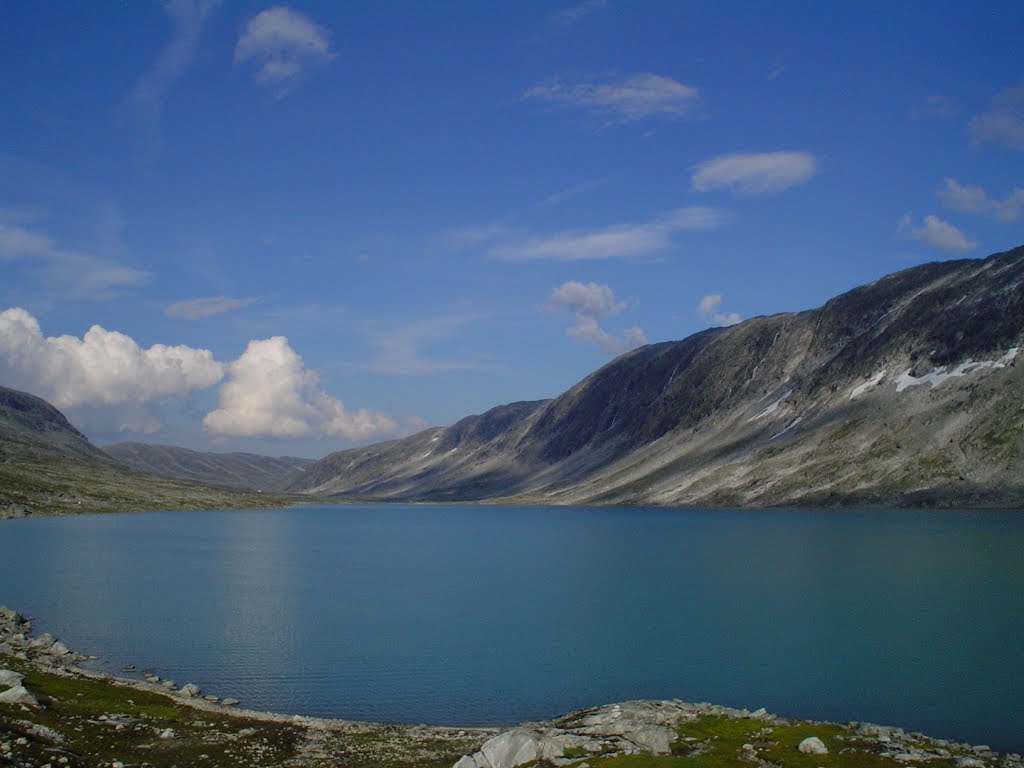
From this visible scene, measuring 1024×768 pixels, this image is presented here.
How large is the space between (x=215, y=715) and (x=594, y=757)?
19.0 meters

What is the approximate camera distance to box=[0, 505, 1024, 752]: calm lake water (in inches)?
1683

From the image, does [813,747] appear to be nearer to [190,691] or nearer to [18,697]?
[18,697]

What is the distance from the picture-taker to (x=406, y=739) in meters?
33.5

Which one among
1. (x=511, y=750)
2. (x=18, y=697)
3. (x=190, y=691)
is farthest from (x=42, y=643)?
(x=511, y=750)

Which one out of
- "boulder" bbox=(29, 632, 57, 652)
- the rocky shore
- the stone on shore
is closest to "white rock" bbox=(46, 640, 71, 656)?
"boulder" bbox=(29, 632, 57, 652)

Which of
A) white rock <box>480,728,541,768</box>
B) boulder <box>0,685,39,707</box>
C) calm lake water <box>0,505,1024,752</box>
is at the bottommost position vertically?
calm lake water <box>0,505,1024,752</box>

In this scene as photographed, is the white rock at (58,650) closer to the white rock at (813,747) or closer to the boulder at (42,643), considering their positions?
the boulder at (42,643)

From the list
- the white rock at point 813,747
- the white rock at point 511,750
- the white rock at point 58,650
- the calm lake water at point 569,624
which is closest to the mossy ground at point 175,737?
the white rock at point 511,750

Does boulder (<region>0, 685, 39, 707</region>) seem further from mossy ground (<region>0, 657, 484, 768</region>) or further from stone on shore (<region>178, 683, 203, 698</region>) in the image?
stone on shore (<region>178, 683, 203, 698</region>)

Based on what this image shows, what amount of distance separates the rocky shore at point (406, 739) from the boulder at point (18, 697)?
0.04 meters

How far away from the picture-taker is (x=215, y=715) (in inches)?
1411

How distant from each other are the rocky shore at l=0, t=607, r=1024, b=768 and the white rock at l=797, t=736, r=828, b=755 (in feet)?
0.16

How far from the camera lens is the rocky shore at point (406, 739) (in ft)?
86.0

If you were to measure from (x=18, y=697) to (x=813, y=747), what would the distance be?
96.3 ft
